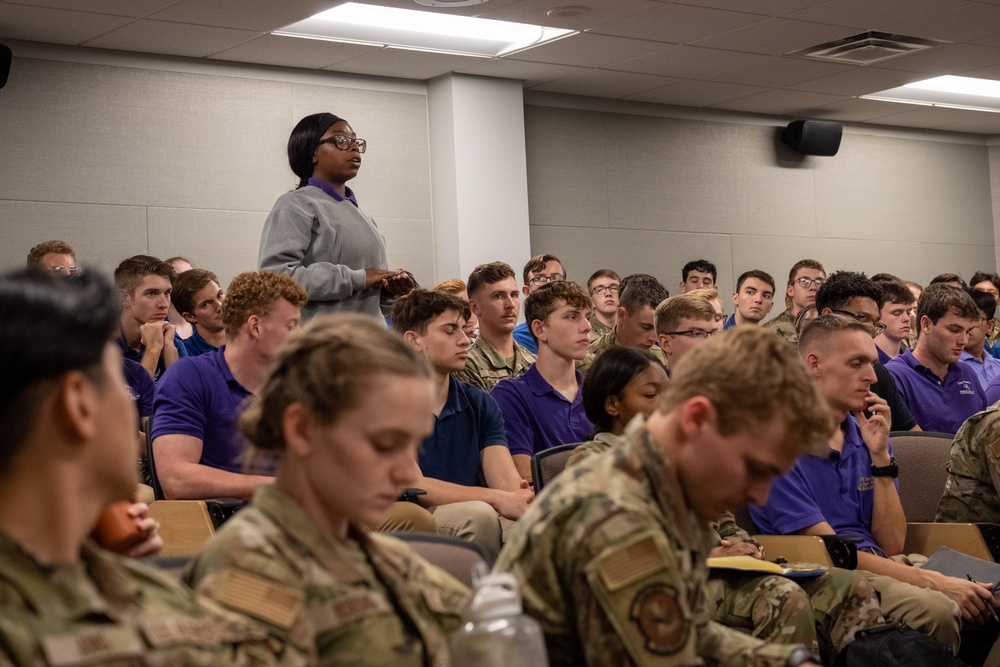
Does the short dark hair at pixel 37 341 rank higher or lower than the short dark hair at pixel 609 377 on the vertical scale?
higher

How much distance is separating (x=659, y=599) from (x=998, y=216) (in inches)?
426

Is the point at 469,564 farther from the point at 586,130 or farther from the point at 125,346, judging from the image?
the point at 586,130

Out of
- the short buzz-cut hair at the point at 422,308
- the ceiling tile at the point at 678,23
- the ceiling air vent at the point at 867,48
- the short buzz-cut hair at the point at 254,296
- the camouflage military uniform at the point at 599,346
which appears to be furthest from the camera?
the ceiling air vent at the point at 867,48

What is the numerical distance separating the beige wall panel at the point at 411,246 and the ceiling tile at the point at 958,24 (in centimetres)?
319

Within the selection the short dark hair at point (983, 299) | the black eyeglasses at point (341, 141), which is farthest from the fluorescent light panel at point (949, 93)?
the black eyeglasses at point (341, 141)

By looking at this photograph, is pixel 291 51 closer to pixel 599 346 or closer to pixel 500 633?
pixel 599 346

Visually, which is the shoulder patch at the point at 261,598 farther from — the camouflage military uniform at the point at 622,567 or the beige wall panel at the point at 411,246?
the beige wall panel at the point at 411,246

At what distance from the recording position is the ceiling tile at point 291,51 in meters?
6.81

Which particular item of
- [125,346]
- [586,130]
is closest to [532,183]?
[586,130]

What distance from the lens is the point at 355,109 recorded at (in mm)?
7645

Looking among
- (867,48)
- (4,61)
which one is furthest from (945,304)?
(4,61)

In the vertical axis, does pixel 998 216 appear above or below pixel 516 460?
above

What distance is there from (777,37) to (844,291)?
2.49 m

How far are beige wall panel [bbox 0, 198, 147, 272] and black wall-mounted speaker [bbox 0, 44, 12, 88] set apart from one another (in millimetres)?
656
